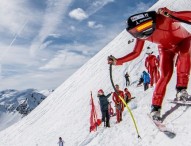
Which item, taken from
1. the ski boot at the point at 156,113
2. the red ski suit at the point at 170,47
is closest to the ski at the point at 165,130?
the ski boot at the point at 156,113

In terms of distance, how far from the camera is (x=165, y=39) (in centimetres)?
577

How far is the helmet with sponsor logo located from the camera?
5480mm

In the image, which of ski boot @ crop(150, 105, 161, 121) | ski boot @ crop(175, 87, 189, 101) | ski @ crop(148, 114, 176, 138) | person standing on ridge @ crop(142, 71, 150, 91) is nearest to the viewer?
ski @ crop(148, 114, 176, 138)

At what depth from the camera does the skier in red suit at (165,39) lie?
18.0 feet

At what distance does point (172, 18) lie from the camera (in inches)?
210

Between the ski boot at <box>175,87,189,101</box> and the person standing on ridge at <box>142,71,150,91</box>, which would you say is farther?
the person standing on ridge at <box>142,71,150,91</box>

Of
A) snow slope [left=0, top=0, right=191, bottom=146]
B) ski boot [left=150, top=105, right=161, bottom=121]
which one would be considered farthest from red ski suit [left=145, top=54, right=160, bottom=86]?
ski boot [left=150, top=105, right=161, bottom=121]

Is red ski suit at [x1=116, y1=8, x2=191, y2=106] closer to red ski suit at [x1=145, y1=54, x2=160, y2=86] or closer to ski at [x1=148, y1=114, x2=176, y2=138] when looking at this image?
ski at [x1=148, y1=114, x2=176, y2=138]

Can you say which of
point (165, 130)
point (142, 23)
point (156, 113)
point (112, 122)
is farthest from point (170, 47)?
point (112, 122)

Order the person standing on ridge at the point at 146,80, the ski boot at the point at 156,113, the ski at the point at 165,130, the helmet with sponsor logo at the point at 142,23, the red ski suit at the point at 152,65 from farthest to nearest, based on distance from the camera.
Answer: the person standing on ridge at the point at 146,80 < the red ski suit at the point at 152,65 < the ski boot at the point at 156,113 < the ski at the point at 165,130 < the helmet with sponsor logo at the point at 142,23

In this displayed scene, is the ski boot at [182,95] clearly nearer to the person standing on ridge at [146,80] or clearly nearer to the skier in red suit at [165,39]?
the skier in red suit at [165,39]

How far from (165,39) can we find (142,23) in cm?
57

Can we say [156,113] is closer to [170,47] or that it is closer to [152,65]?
[170,47]

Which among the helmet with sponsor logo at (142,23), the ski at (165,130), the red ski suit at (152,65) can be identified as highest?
the red ski suit at (152,65)
